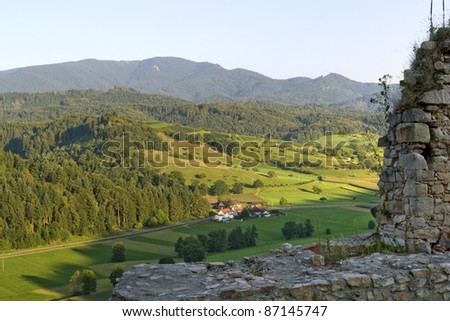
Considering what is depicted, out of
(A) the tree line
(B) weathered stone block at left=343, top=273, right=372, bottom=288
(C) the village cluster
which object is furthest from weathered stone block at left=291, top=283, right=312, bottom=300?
(C) the village cluster

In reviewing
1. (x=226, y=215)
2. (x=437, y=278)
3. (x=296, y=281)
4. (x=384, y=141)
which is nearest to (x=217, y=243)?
(x=226, y=215)

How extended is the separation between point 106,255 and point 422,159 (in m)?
58.4

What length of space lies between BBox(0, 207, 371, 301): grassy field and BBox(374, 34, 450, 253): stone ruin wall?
35559mm

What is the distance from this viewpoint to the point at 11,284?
5038 centimetres

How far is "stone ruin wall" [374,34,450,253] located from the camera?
7906 millimetres

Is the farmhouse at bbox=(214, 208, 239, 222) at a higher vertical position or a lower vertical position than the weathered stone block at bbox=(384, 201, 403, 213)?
lower

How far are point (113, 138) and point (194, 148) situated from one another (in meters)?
27.2

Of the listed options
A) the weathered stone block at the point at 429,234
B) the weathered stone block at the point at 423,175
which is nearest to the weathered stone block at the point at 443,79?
the weathered stone block at the point at 423,175

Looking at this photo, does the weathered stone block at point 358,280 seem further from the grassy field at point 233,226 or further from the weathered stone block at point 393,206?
the grassy field at point 233,226

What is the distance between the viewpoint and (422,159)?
26.2 ft

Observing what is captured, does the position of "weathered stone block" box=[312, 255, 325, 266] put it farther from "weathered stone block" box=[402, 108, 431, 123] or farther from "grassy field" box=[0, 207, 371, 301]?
"grassy field" box=[0, 207, 371, 301]

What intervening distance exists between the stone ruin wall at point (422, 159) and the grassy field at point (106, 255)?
3556 cm

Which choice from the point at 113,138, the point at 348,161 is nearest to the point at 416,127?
the point at 348,161

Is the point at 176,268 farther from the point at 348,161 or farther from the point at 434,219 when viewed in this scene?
the point at 348,161
